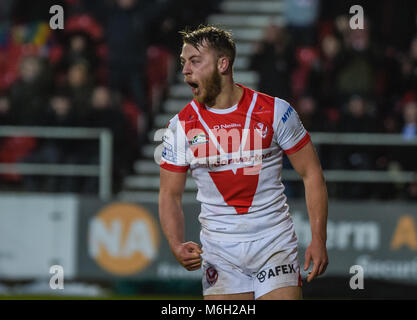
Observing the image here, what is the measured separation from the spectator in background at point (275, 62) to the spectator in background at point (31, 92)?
329cm

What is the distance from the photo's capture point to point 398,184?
1252cm

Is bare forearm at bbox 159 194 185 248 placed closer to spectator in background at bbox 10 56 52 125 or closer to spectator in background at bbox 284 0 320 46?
spectator in background at bbox 10 56 52 125

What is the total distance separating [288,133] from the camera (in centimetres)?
605

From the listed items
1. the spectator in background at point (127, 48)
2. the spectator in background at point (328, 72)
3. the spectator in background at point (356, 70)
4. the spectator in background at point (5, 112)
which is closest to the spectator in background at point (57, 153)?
the spectator in background at point (5, 112)

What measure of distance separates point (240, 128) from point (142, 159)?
8.31 m

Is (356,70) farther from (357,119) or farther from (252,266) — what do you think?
(252,266)

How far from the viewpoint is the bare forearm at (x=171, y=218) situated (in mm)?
6066

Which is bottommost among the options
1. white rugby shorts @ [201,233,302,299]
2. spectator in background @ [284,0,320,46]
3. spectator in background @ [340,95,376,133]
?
white rugby shorts @ [201,233,302,299]

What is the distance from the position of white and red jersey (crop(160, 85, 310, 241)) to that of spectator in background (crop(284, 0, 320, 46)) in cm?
787

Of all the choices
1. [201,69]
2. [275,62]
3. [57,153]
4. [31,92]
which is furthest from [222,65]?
[31,92]

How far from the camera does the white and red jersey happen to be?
6078mm

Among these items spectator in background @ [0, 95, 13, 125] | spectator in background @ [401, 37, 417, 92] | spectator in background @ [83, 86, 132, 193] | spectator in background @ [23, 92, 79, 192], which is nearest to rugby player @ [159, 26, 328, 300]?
spectator in background @ [83, 86, 132, 193]

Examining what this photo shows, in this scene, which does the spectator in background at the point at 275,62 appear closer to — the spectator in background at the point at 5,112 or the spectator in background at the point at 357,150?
the spectator in background at the point at 357,150

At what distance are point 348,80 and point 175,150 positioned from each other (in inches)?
295
